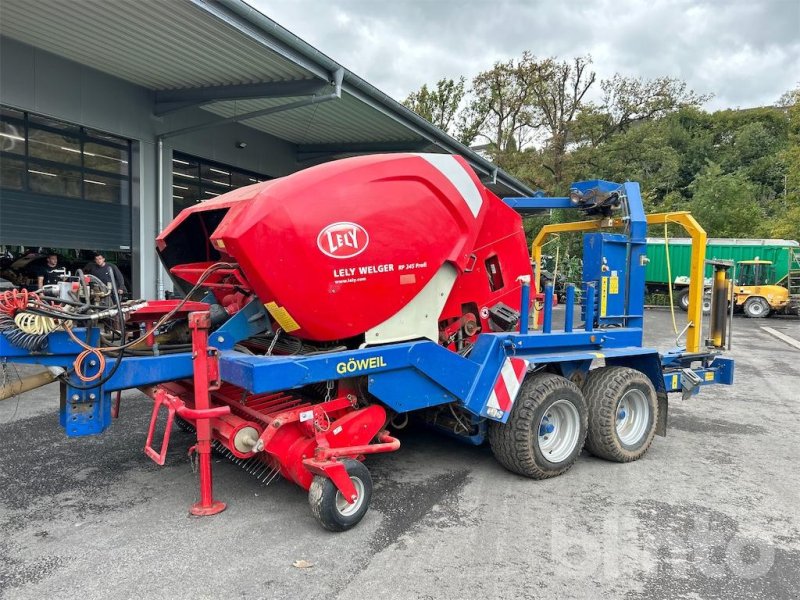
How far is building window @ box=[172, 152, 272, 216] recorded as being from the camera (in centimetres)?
1154

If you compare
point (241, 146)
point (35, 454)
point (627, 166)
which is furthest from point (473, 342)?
point (627, 166)

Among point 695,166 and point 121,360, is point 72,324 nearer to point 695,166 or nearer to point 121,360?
point 121,360

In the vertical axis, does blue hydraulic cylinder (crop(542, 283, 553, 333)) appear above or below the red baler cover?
below

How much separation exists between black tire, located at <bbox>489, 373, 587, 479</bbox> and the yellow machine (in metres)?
19.8

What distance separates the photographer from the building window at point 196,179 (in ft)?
37.9

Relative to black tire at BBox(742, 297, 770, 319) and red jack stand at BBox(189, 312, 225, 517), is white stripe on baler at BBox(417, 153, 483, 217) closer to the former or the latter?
red jack stand at BBox(189, 312, 225, 517)

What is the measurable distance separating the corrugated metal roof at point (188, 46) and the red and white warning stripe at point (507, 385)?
5.57 meters

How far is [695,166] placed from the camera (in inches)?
1640

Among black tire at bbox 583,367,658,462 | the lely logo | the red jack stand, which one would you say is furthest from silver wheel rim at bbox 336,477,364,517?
black tire at bbox 583,367,658,462

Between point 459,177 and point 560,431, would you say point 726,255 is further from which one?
point 459,177

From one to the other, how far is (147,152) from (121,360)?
8.36 metres

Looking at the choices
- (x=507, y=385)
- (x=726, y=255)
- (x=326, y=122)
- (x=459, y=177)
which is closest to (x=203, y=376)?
(x=507, y=385)

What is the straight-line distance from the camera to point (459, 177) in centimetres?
409

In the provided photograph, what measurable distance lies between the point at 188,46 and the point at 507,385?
23.1 feet
